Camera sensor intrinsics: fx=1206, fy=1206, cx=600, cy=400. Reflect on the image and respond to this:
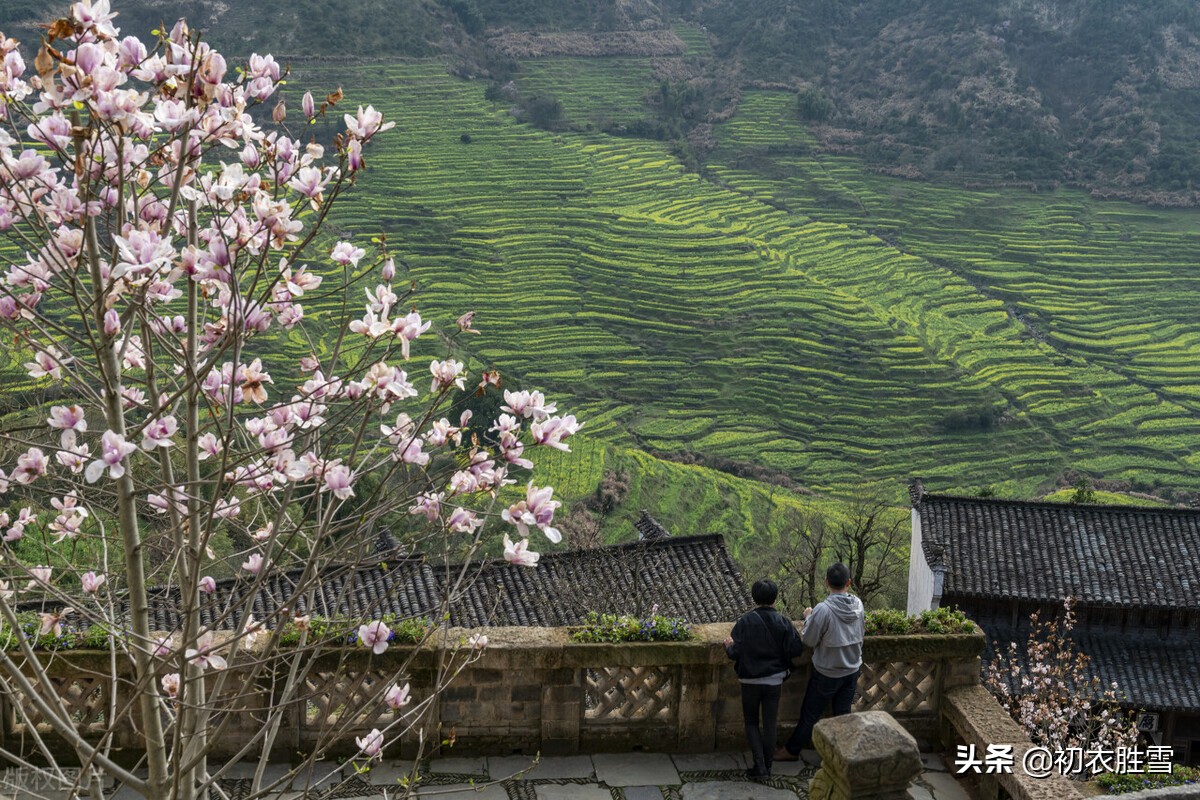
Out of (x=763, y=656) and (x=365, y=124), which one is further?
(x=763, y=656)

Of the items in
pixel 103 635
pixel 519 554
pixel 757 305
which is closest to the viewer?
pixel 519 554

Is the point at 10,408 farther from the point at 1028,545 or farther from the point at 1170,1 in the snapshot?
the point at 1170,1

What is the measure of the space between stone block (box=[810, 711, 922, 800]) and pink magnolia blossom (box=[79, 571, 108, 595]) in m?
3.01

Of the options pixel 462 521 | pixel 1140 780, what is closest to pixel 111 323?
pixel 462 521

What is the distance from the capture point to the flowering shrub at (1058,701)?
11.9 m

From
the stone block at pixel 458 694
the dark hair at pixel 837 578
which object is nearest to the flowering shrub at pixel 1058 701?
the dark hair at pixel 837 578

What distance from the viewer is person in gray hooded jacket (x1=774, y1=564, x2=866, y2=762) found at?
6.38m

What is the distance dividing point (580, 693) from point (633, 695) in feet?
1.07

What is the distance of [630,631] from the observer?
6.66 metres

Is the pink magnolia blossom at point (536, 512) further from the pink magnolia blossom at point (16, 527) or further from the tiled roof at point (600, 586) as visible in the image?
the tiled roof at point (600, 586)

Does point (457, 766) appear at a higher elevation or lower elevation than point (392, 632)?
lower

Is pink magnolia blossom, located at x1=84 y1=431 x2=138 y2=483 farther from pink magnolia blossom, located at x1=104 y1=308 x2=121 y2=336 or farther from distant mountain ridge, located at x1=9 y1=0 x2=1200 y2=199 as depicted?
distant mountain ridge, located at x1=9 y1=0 x2=1200 y2=199

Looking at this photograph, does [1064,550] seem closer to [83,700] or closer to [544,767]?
[544,767]

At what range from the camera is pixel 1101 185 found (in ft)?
263
